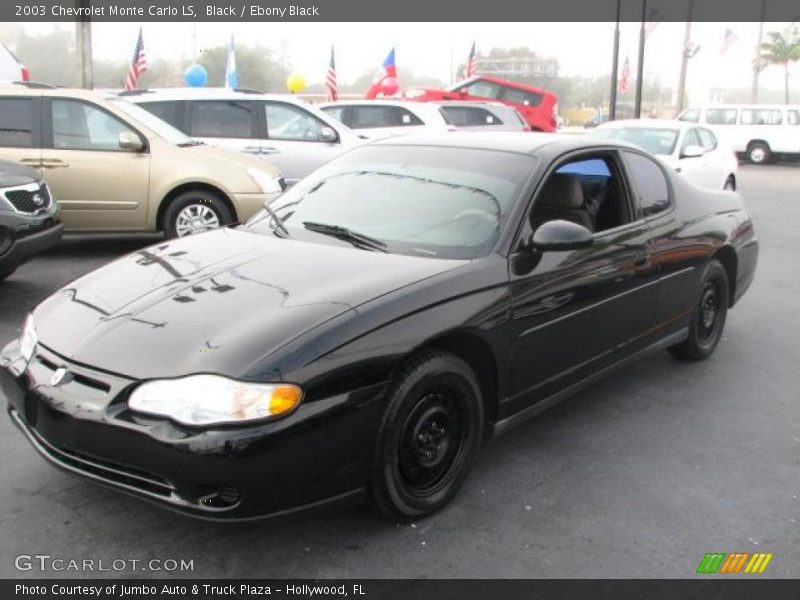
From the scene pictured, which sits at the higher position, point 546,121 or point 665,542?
point 546,121

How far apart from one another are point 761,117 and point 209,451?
1112 inches

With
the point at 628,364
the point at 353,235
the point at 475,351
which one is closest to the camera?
the point at 475,351

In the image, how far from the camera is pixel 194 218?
830 cm

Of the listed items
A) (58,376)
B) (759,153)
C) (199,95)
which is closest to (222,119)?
(199,95)

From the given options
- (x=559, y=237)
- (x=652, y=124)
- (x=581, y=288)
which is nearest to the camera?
Result: (x=559, y=237)

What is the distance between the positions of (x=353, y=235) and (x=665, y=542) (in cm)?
188

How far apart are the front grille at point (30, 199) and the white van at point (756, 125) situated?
23884 mm

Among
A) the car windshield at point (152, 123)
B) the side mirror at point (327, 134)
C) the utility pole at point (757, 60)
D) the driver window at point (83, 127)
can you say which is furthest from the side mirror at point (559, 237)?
the utility pole at point (757, 60)

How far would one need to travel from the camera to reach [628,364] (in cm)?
442

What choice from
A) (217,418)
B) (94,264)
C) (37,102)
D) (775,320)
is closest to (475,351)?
(217,418)

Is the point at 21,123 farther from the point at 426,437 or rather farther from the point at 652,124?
the point at 652,124

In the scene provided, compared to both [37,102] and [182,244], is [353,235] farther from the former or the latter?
[37,102]

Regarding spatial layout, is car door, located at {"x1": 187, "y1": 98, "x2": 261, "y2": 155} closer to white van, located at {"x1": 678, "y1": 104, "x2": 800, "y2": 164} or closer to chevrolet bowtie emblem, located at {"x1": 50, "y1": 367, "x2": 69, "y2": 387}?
chevrolet bowtie emblem, located at {"x1": 50, "y1": 367, "x2": 69, "y2": 387}

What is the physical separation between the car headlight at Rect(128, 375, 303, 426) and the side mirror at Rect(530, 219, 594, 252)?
142 centimetres
